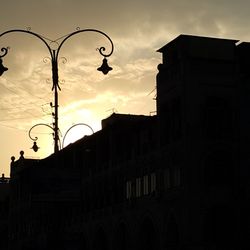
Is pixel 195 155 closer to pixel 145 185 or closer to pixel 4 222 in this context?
pixel 145 185

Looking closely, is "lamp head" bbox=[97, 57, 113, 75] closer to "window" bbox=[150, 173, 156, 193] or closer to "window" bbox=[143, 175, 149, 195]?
"window" bbox=[150, 173, 156, 193]

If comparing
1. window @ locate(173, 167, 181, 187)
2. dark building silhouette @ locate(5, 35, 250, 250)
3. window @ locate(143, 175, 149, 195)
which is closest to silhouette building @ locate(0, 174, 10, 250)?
dark building silhouette @ locate(5, 35, 250, 250)

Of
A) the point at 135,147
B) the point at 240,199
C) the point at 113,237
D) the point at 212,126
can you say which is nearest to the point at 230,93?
the point at 212,126

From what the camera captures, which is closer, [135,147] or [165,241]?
[165,241]

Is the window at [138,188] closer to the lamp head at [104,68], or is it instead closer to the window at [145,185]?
the window at [145,185]

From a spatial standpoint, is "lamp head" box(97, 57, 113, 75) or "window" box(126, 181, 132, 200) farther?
"window" box(126, 181, 132, 200)

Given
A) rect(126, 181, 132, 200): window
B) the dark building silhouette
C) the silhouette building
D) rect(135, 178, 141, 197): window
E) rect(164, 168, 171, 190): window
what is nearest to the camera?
the dark building silhouette

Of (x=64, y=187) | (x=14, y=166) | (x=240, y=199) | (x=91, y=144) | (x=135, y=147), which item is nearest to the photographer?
(x=64, y=187)

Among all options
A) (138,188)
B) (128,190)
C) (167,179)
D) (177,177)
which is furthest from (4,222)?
(177,177)

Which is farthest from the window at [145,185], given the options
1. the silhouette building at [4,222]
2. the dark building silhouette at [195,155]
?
the silhouette building at [4,222]

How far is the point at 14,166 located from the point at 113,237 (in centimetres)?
3388

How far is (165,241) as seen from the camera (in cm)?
4959

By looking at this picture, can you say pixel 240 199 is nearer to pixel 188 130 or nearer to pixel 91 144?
pixel 188 130

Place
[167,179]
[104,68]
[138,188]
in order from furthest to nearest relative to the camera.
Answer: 1. [138,188]
2. [167,179]
3. [104,68]
